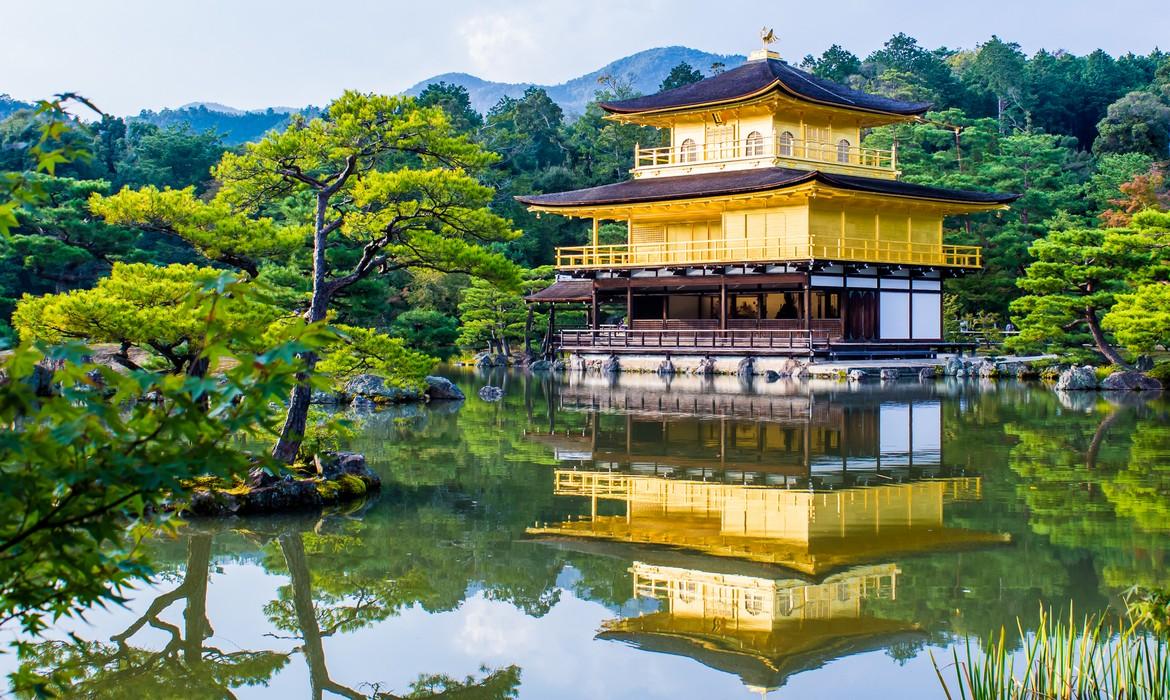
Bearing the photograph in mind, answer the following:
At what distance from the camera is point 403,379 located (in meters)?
12.2

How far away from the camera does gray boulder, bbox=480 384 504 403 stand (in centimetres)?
2272

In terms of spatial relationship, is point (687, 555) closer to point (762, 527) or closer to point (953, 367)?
point (762, 527)

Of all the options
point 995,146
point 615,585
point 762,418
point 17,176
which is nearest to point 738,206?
point 762,418

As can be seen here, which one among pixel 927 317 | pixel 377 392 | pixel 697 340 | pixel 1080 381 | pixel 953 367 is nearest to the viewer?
pixel 377 392

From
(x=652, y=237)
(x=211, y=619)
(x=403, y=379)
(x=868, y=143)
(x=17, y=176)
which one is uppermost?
(x=868, y=143)

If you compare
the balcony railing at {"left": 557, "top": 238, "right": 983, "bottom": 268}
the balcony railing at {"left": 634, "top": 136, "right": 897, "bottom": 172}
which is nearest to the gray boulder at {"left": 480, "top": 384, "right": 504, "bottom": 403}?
the balcony railing at {"left": 557, "top": 238, "right": 983, "bottom": 268}

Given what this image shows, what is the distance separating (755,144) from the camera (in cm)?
3253

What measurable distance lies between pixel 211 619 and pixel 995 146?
45.7 metres

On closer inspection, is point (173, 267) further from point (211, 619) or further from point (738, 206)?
point (738, 206)

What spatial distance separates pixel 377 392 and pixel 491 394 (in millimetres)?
2620

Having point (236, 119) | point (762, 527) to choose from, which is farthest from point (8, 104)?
point (762, 527)

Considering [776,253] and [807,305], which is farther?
[776,253]

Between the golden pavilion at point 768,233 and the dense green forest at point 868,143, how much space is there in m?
3.99

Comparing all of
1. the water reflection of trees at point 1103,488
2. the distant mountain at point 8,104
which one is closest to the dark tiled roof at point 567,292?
the water reflection of trees at point 1103,488
